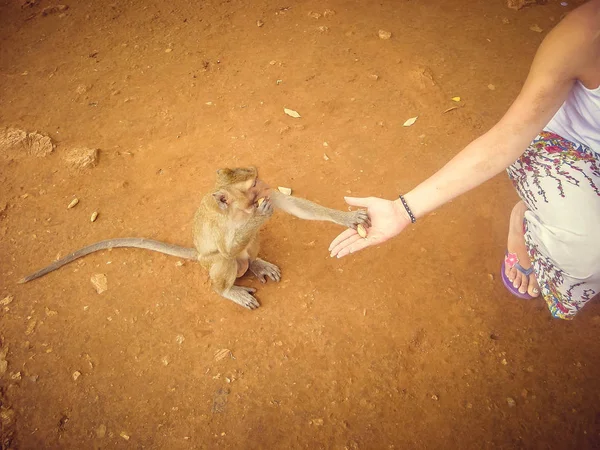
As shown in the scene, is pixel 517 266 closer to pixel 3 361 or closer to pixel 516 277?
pixel 516 277

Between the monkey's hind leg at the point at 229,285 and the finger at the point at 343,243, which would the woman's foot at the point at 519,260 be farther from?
the monkey's hind leg at the point at 229,285

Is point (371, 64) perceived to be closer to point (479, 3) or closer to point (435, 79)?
point (435, 79)

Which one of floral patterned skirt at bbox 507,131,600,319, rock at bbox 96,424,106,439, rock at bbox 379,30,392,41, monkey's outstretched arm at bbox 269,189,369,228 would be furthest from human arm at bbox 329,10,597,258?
rock at bbox 379,30,392,41

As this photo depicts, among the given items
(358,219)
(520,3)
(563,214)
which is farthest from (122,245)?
(520,3)

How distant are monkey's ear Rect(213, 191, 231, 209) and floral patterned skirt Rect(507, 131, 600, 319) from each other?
7.25 ft

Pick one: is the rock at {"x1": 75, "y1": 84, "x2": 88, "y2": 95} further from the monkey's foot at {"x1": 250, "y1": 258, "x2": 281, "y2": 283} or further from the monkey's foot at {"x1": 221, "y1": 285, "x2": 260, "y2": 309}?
the monkey's foot at {"x1": 221, "y1": 285, "x2": 260, "y2": 309}

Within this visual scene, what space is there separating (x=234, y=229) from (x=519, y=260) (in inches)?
94.6

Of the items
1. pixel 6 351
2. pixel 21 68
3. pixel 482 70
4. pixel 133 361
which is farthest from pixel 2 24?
pixel 482 70

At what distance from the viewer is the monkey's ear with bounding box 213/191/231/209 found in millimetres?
2730

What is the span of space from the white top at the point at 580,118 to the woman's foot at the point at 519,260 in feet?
2.89

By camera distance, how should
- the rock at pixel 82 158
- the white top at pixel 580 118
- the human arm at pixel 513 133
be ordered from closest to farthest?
1. the human arm at pixel 513 133
2. the white top at pixel 580 118
3. the rock at pixel 82 158

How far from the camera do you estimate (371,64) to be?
544 centimetres

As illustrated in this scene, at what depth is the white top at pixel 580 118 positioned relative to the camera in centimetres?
243

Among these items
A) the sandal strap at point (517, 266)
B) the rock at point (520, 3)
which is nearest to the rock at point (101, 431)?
the sandal strap at point (517, 266)
